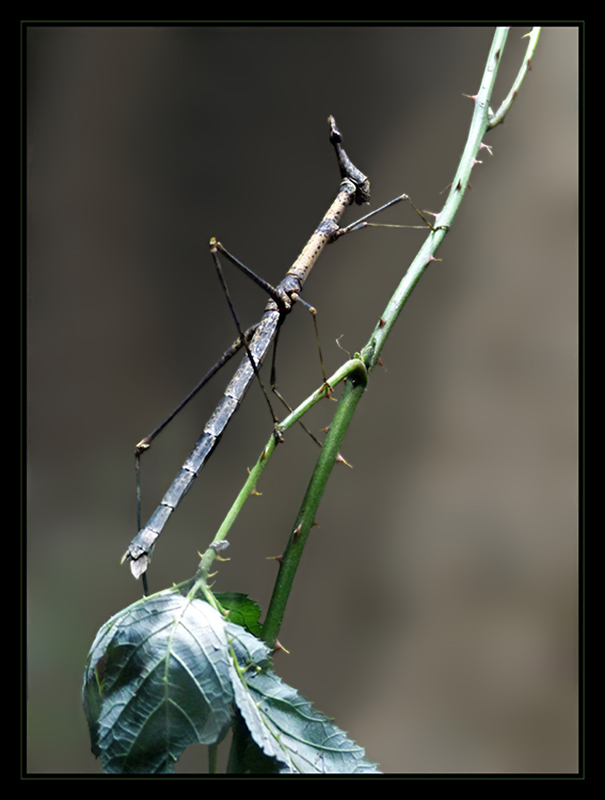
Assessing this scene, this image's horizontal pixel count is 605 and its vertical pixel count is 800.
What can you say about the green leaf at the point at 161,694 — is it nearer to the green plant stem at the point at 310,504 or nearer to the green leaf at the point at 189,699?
the green leaf at the point at 189,699

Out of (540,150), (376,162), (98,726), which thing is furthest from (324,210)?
(98,726)

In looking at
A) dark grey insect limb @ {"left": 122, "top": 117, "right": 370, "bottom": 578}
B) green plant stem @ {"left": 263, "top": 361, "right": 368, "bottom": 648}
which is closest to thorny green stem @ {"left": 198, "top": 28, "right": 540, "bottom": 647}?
green plant stem @ {"left": 263, "top": 361, "right": 368, "bottom": 648}

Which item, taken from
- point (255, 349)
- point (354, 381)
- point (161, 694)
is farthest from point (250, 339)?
point (161, 694)

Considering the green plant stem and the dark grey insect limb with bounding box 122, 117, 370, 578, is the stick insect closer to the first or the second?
the dark grey insect limb with bounding box 122, 117, 370, 578

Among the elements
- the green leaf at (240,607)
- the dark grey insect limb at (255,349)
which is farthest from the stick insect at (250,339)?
the green leaf at (240,607)
